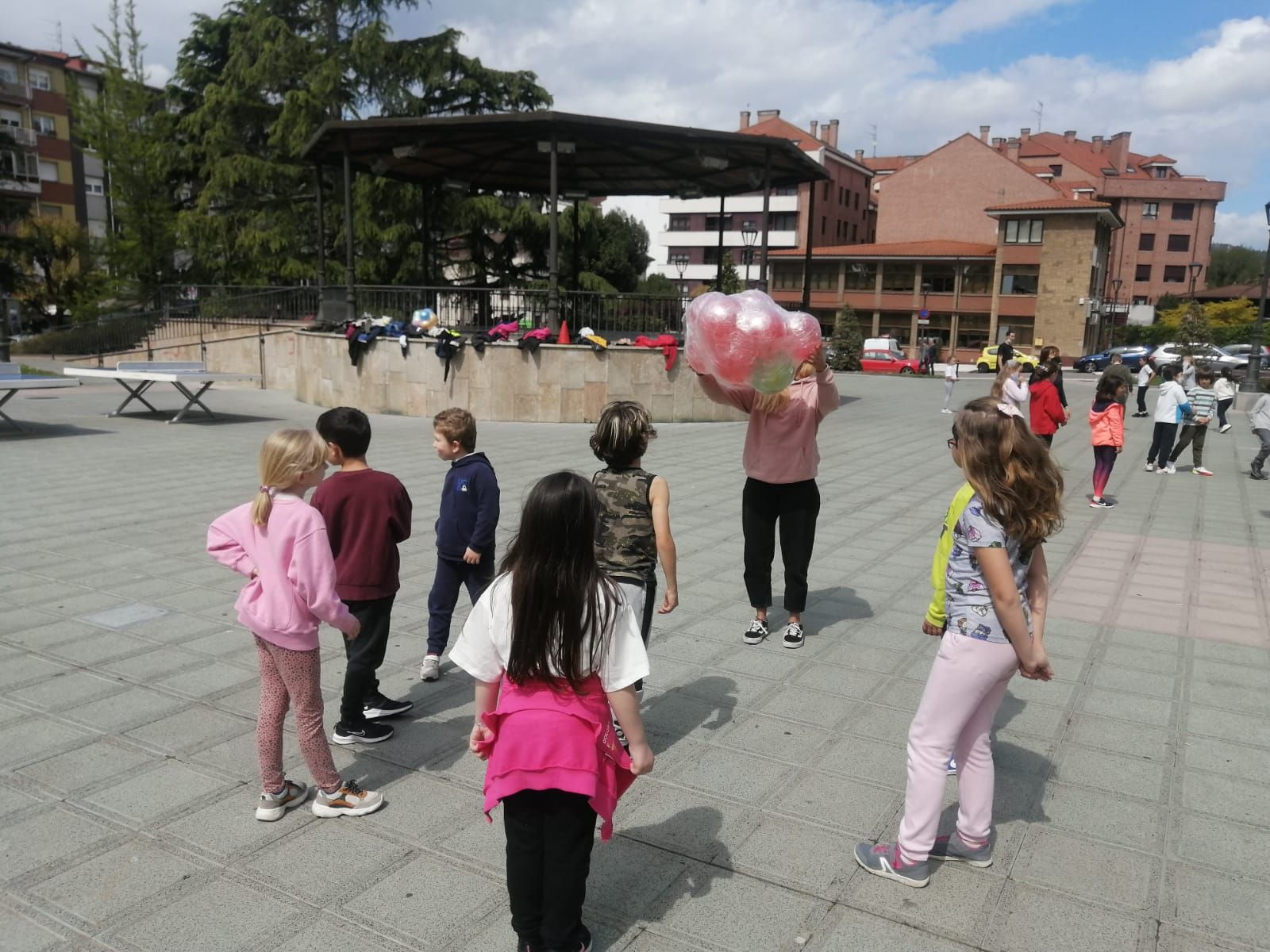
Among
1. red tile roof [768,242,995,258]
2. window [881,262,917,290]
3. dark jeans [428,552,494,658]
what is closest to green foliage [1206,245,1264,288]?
red tile roof [768,242,995,258]

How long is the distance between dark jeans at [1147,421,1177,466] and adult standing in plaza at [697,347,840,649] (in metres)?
9.08

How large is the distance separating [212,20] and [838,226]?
51423 millimetres

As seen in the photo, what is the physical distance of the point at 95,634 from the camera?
5.07 meters

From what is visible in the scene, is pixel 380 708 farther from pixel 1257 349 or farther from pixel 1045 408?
pixel 1257 349

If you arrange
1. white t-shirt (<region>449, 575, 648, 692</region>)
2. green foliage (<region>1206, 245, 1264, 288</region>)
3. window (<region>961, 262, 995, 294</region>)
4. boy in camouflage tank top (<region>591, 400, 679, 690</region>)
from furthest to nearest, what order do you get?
1. green foliage (<region>1206, 245, 1264, 288</region>)
2. window (<region>961, 262, 995, 294</region>)
3. boy in camouflage tank top (<region>591, 400, 679, 690</region>)
4. white t-shirt (<region>449, 575, 648, 692</region>)

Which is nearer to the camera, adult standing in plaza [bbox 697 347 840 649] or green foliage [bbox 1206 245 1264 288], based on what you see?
adult standing in plaza [bbox 697 347 840 649]

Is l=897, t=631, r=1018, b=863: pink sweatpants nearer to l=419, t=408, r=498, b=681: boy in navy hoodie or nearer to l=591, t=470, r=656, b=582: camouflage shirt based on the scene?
l=591, t=470, r=656, b=582: camouflage shirt

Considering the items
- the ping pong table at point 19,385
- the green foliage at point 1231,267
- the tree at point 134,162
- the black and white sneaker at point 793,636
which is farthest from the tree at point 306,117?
the green foliage at point 1231,267

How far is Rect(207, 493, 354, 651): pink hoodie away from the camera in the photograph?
118 inches

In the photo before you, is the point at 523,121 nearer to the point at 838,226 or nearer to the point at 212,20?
the point at 212,20

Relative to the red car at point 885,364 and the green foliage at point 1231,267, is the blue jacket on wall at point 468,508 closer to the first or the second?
the red car at point 885,364

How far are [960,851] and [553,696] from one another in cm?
166

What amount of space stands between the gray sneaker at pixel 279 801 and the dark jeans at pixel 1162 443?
11916mm

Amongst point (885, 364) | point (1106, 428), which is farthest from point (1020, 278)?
point (1106, 428)
